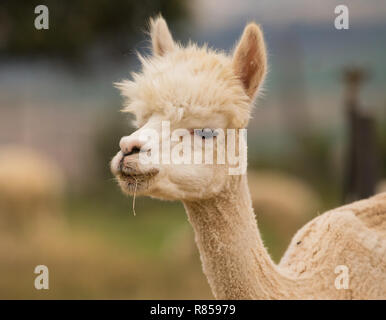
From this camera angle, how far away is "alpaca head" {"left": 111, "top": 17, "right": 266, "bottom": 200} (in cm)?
196

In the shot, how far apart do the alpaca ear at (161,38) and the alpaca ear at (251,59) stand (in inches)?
11.7

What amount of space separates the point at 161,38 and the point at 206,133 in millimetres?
496

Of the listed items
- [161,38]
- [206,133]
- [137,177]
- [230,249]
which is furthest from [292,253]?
[161,38]

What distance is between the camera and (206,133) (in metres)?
2.07

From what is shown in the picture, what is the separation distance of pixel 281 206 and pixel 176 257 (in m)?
1.16

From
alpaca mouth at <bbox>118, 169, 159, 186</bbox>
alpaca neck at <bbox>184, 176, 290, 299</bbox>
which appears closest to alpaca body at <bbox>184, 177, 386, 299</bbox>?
alpaca neck at <bbox>184, 176, 290, 299</bbox>

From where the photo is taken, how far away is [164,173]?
200cm

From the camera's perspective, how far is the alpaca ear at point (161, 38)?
2359 millimetres

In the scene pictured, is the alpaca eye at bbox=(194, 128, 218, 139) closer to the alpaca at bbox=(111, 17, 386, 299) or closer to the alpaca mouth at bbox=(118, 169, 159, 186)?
the alpaca at bbox=(111, 17, 386, 299)

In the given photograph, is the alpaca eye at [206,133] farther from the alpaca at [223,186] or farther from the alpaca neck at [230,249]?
the alpaca neck at [230,249]

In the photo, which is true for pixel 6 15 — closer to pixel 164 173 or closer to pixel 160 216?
pixel 160 216

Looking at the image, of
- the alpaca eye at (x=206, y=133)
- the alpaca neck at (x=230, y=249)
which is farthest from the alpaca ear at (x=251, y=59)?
the alpaca neck at (x=230, y=249)

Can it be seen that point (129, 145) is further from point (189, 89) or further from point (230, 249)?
point (230, 249)
